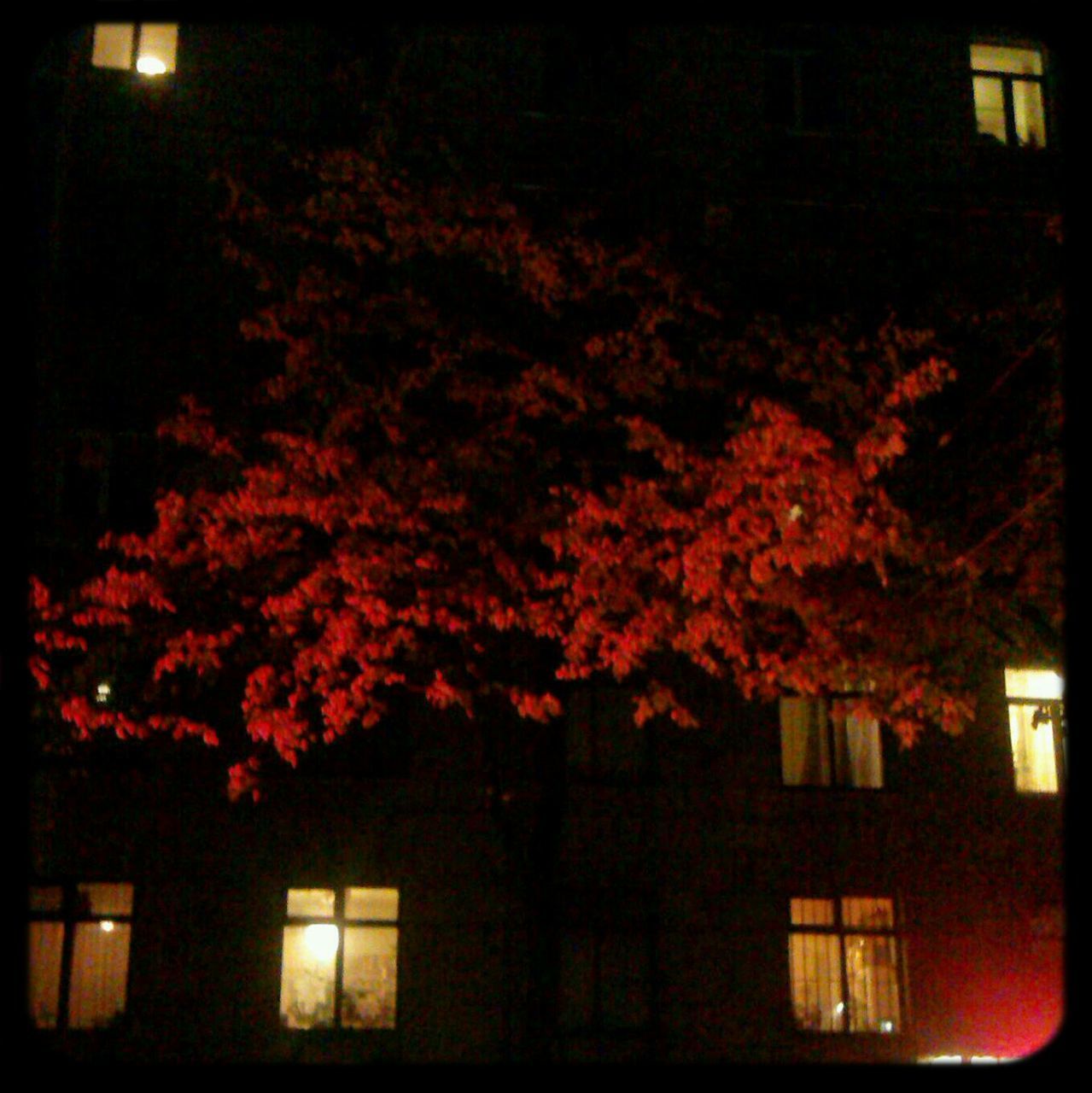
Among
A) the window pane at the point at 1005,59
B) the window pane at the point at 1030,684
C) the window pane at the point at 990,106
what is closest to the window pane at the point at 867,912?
the window pane at the point at 1030,684

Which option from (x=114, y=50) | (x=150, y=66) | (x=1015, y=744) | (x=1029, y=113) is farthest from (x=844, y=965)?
(x=114, y=50)

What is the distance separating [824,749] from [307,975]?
6.44 meters

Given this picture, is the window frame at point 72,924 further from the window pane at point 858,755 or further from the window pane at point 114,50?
the window pane at point 114,50

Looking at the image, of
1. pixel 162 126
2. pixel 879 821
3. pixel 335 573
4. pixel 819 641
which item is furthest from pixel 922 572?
pixel 162 126

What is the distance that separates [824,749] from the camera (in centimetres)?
1741

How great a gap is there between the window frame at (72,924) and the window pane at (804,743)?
7.54 m

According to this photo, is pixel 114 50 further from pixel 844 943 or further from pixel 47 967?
pixel 844 943

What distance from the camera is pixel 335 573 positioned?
475 inches

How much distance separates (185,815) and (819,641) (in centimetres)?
804

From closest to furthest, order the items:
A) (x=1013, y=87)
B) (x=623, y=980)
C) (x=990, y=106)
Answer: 1. (x=623, y=980)
2. (x=990, y=106)
3. (x=1013, y=87)

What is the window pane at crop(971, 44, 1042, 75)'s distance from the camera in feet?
62.6

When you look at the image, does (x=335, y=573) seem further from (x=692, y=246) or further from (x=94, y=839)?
(x=94, y=839)

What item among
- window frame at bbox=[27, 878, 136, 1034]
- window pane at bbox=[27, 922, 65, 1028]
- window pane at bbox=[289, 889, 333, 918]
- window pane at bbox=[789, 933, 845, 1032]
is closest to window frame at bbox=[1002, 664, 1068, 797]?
window pane at bbox=[789, 933, 845, 1032]

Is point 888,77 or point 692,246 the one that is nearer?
point 692,246
